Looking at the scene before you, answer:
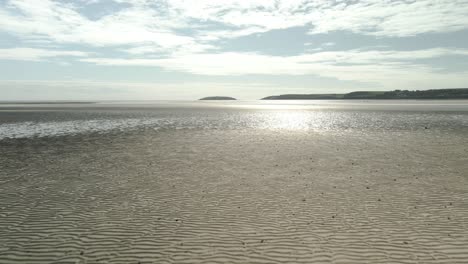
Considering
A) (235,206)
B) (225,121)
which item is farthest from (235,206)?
(225,121)

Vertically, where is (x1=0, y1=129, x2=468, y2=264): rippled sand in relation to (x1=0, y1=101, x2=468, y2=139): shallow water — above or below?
below

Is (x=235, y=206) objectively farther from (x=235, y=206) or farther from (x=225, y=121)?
(x=225, y=121)

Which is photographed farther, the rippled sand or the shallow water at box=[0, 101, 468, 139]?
the shallow water at box=[0, 101, 468, 139]

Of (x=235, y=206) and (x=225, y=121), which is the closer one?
(x=235, y=206)

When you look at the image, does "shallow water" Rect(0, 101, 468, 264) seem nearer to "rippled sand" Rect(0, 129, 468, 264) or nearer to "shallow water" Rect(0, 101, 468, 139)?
"rippled sand" Rect(0, 129, 468, 264)

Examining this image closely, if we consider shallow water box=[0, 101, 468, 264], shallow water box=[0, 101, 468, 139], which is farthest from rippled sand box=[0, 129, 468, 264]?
shallow water box=[0, 101, 468, 139]

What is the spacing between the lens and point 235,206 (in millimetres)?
12336

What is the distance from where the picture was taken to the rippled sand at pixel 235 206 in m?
8.66

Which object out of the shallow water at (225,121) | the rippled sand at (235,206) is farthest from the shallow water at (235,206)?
the shallow water at (225,121)

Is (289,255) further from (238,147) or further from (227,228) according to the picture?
(238,147)

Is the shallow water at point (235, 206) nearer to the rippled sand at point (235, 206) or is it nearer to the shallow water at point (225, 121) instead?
the rippled sand at point (235, 206)

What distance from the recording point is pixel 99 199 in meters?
13.2

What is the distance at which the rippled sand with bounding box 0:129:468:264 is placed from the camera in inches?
341

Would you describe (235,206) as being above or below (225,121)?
below
